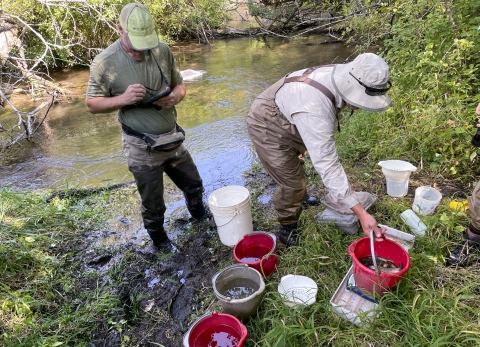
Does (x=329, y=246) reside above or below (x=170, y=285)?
above

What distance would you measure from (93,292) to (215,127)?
13.7 ft

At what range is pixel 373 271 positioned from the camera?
1.97 m

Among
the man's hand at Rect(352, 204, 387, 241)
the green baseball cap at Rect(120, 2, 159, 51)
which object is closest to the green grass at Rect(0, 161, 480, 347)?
the man's hand at Rect(352, 204, 387, 241)

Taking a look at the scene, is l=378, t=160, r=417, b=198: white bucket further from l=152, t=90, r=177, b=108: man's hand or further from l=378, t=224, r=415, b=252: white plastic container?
l=152, t=90, r=177, b=108: man's hand

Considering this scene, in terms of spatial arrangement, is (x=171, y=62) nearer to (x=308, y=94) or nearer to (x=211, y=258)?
(x=308, y=94)

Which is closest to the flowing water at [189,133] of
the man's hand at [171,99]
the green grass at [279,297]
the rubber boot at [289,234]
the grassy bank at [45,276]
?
the grassy bank at [45,276]

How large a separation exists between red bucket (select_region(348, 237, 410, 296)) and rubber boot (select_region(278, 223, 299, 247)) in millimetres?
755

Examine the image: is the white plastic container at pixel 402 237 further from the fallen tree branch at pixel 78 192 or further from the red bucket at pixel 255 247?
the fallen tree branch at pixel 78 192

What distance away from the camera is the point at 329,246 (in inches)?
109

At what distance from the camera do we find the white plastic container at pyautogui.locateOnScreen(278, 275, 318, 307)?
227cm

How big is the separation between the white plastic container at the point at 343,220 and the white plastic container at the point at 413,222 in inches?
16.1

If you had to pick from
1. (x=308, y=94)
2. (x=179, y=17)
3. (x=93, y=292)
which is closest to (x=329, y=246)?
(x=308, y=94)

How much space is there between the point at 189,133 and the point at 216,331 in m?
4.50

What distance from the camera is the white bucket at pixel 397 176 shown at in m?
3.15
